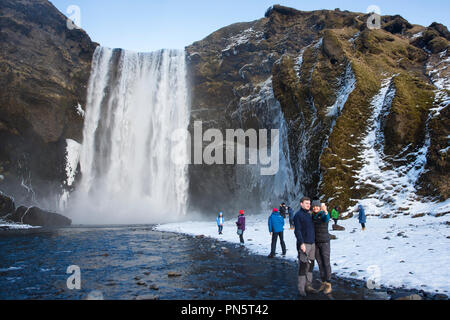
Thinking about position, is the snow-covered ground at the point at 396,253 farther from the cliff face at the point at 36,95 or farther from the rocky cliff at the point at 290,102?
the cliff face at the point at 36,95

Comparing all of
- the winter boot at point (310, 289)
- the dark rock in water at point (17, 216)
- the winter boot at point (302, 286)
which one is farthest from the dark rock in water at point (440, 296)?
the dark rock in water at point (17, 216)

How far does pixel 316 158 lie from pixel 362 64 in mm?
12912

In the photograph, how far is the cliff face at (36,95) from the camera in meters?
40.3

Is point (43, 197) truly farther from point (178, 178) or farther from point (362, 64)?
point (362, 64)

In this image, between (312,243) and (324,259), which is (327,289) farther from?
(312,243)

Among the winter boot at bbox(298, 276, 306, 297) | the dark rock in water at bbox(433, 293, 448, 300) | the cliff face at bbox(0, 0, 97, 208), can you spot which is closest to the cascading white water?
the cliff face at bbox(0, 0, 97, 208)

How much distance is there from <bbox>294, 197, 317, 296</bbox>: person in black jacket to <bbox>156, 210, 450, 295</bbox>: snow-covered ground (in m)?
2.25

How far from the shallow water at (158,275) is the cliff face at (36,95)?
108 feet

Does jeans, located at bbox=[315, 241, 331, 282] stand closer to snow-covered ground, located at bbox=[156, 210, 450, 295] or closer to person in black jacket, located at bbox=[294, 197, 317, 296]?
person in black jacket, located at bbox=[294, 197, 317, 296]

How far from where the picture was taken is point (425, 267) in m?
8.39

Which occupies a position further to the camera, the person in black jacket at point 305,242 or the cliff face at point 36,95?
the cliff face at point 36,95

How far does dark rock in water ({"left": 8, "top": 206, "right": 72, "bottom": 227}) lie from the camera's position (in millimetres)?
33531

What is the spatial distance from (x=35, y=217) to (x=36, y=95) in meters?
18.7
